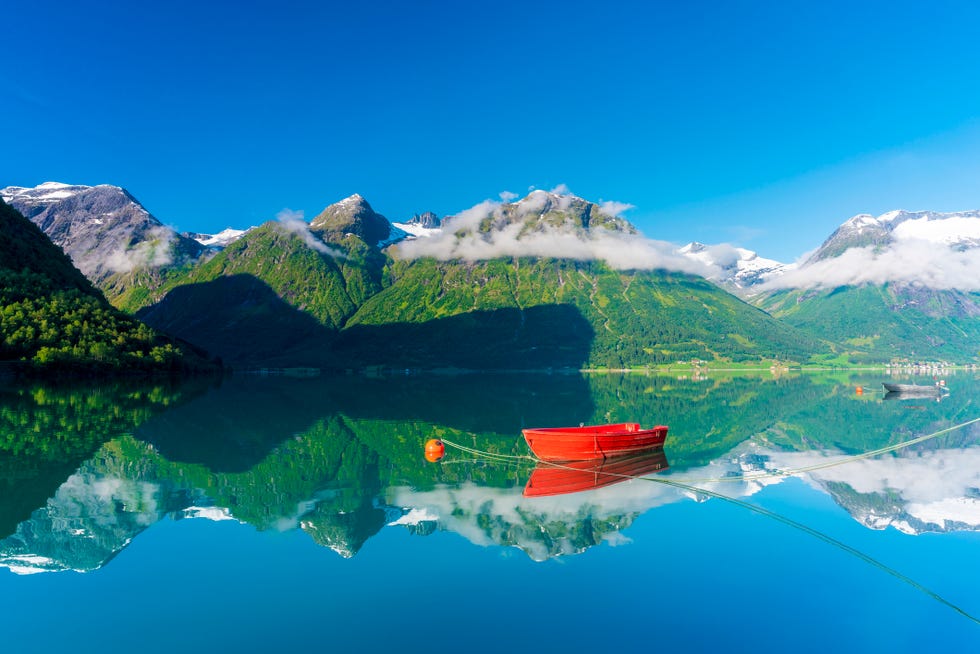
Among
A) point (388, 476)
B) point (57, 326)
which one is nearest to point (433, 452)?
point (388, 476)

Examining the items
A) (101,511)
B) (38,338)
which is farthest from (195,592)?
(38,338)

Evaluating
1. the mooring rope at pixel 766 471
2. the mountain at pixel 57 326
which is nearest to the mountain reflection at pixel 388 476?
the mooring rope at pixel 766 471

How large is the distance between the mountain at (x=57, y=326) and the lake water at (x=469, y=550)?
77.0 m

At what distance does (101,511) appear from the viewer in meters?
25.8

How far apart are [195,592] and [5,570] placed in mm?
6867

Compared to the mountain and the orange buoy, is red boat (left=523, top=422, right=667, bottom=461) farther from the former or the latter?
the mountain

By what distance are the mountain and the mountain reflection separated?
4579cm

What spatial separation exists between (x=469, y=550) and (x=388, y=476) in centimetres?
1421

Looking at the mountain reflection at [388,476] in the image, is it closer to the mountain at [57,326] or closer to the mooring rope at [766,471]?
the mooring rope at [766,471]

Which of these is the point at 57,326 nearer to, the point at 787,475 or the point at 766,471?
the point at 766,471

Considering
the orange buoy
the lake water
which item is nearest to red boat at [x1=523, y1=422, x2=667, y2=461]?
the lake water

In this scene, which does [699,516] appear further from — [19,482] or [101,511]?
[19,482]

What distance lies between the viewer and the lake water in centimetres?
1569

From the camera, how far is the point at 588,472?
121 ft
